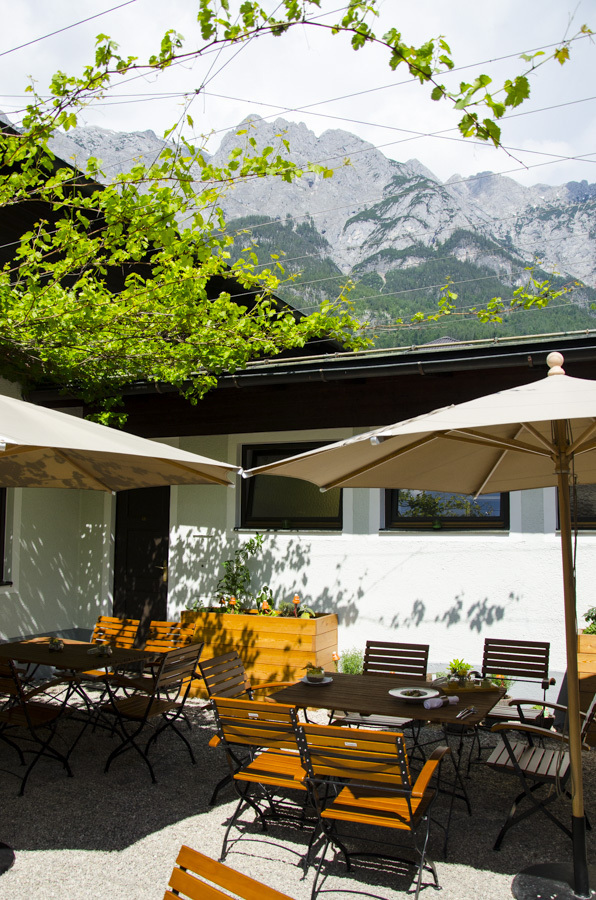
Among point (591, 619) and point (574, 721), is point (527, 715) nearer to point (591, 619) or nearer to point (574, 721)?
point (591, 619)

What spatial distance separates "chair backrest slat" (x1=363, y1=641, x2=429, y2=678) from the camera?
6.36 m

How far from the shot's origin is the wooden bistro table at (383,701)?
429cm

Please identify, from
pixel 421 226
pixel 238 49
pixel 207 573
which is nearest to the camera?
pixel 238 49

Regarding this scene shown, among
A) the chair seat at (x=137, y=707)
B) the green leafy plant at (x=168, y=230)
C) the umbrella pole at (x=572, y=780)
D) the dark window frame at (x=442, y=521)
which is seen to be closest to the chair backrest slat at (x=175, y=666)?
the chair seat at (x=137, y=707)

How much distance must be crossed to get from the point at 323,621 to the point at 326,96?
6.58 meters

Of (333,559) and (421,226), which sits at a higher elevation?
(421,226)

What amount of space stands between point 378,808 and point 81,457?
2907mm

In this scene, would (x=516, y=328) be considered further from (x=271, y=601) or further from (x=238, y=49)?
(x=238, y=49)

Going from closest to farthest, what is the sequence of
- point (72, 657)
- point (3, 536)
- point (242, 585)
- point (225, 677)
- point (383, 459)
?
point (383, 459) → point (225, 677) → point (72, 657) → point (242, 585) → point (3, 536)

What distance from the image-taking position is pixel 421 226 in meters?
63.1

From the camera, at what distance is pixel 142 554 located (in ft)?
30.6

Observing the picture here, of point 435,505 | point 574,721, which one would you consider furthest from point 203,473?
point 435,505

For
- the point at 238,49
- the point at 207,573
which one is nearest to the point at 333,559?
the point at 207,573

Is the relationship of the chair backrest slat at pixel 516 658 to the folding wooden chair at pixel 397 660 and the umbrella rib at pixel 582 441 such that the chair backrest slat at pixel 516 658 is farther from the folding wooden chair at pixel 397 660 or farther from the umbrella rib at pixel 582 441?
the umbrella rib at pixel 582 441
